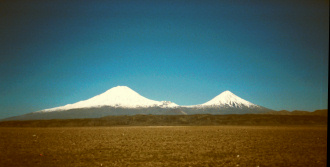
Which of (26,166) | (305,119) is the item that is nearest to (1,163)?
(26,166)

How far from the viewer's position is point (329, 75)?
424cm

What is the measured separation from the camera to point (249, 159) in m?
11.9

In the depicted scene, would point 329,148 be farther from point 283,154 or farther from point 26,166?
point 26,166

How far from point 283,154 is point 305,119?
55827mm

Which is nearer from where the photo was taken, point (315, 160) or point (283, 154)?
point (315, 160)

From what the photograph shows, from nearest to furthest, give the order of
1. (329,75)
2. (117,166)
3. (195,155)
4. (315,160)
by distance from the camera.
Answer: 1. (329,75)
2. (117,166)
3. (315,160)
4. (195,155)

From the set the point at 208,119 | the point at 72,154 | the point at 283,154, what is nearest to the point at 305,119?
the point at 208,119

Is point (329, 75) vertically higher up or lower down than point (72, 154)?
higher up

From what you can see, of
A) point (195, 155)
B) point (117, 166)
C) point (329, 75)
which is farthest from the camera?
point (195, 155)

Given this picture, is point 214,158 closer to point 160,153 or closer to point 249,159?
point 249,159

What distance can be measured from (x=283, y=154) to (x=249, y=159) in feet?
8.33

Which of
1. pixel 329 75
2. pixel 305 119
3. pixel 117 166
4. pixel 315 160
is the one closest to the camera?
pixel 329 75

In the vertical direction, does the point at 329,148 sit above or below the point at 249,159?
above

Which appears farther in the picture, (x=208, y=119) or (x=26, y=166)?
(x=208, y=119)
